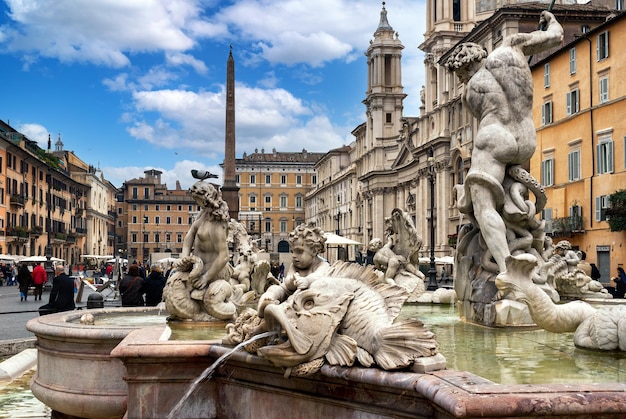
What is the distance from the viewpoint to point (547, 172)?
36875 mm

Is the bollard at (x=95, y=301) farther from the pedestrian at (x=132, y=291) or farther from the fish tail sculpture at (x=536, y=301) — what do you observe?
the fish tail sculpture at (x=536, y=301)

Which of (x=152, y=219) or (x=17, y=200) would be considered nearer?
(x=17, y=200)

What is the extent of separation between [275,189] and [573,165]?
3561 inches

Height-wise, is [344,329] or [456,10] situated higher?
[456,10]

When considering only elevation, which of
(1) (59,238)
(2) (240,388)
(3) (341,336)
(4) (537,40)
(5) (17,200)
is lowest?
(2) (240,388)

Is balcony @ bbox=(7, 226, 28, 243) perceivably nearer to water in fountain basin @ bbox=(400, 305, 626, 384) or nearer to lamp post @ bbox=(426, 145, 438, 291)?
lamp post @ bbox=(426, 145, 438, 291)

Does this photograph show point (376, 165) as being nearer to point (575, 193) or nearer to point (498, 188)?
point (575, 193)

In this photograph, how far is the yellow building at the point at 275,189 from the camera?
120875mm

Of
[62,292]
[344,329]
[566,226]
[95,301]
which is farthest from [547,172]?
[344,329]

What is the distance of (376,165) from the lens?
76.2m

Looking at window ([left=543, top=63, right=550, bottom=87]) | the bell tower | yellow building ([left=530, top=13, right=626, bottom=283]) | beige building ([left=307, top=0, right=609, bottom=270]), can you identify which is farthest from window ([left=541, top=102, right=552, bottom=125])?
the bell tower

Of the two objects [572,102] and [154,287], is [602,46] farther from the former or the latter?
[154,287]

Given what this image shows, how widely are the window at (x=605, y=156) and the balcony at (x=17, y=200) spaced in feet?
133

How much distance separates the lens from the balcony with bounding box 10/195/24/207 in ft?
174
